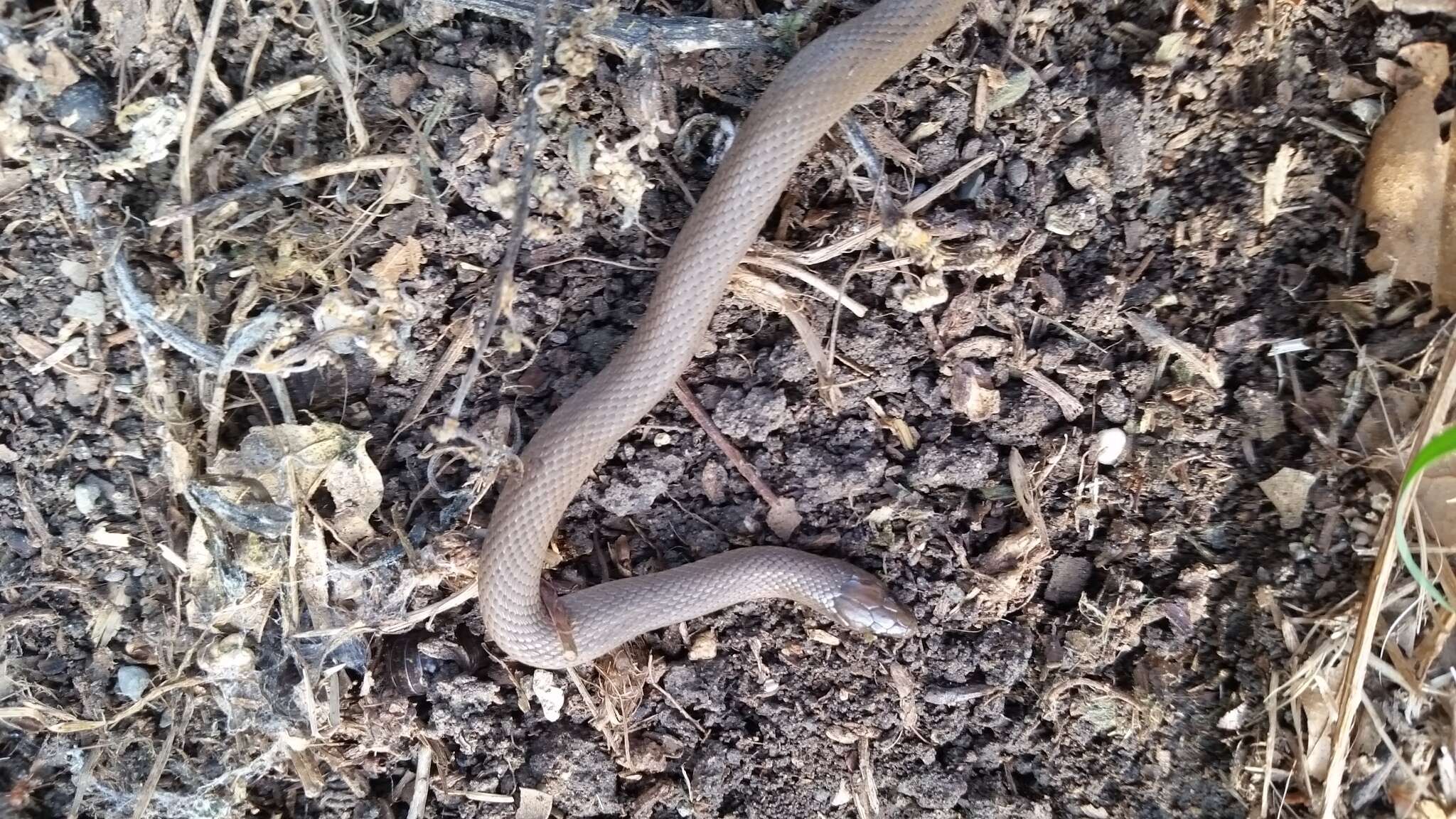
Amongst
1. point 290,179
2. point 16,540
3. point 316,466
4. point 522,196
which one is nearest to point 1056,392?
point 522,196

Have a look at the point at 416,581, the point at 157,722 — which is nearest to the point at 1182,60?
the point at 416,581

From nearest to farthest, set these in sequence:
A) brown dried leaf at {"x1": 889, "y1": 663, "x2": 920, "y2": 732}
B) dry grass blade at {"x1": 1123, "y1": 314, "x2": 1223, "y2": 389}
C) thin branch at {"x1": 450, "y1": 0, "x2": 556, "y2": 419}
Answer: thin branch at {"x1": 450, "y1": 0, "x2": 556, "y2": 419}
dry grass blade at {"x1": 1123, "y1": 314, "x2": 1223, "y2": 389}
brown dried leaf at {"x1": 889, "y1": 663, "x2": 920, "y2": 732}

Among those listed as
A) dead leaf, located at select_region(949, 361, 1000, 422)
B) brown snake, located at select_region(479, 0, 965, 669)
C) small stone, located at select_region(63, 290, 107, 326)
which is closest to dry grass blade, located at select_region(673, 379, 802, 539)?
brown snake, located at select_region(479, 0, 965, 669)

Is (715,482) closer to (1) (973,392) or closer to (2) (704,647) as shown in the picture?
(2) (704,647)

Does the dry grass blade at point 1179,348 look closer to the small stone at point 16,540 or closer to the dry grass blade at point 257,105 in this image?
the dry grass blade at point 257,105

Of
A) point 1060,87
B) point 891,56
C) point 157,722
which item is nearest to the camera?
point 891,56

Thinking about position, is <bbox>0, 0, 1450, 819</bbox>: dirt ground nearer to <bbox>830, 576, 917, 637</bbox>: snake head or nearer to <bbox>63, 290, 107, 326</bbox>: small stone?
<bbox>63, 290, 107, 326</bbox>: small stone

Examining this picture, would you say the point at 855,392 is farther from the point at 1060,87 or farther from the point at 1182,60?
the point at 1182,60
